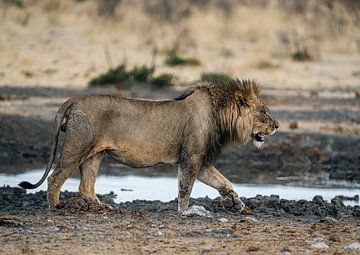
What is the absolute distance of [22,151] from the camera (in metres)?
16.3

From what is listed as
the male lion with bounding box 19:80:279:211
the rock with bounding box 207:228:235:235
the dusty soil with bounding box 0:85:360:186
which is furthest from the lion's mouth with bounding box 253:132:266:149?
the dusty soil with bounding box 0:85:360:186

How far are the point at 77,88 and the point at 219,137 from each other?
12707mm

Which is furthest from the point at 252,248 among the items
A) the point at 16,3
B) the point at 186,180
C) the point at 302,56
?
the point at 16,3

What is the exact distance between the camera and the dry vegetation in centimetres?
2612

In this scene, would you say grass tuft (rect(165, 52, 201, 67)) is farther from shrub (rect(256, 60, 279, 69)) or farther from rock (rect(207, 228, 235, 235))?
rock (rect(207, 228, 235, 235))

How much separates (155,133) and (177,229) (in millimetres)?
1596

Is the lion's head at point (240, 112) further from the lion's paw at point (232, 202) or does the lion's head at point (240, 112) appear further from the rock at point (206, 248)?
the rock at point (206, 248)

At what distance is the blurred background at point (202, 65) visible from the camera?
1634cm

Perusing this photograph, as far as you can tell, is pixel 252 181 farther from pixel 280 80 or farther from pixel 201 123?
pixel 280 80

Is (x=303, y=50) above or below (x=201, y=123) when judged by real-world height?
above

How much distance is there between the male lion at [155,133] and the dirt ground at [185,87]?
14.4 inches

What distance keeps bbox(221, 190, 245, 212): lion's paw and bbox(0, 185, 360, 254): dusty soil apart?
0.09m

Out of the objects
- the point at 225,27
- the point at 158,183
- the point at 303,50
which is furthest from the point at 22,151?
the point at 225,27

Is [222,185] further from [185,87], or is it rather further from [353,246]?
[185,87]
